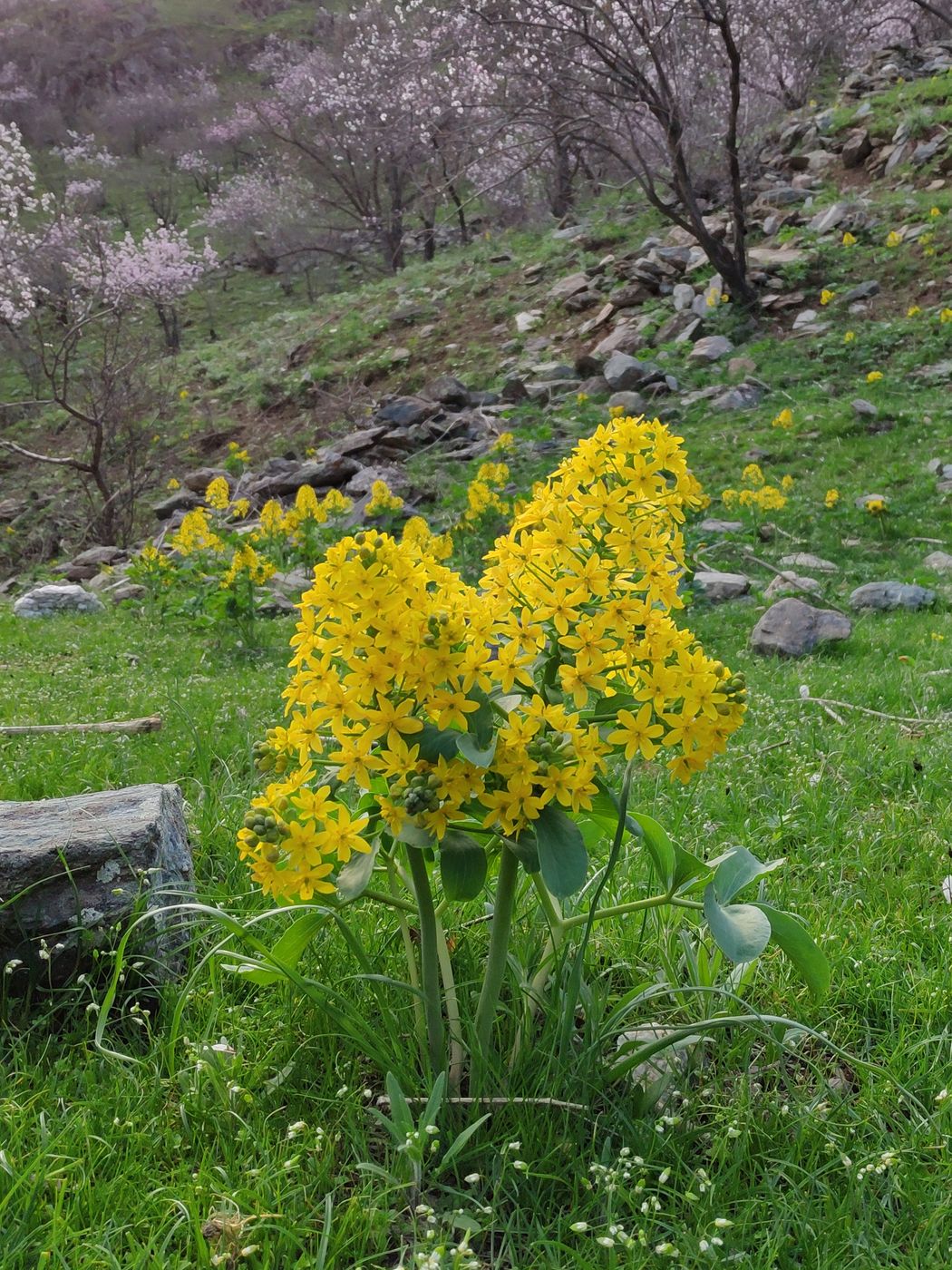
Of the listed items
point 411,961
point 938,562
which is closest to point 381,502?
point 938,562

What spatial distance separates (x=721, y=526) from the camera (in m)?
7.34

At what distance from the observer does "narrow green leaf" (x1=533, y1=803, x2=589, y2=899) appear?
1257 millimetres

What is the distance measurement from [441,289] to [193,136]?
2683 cm

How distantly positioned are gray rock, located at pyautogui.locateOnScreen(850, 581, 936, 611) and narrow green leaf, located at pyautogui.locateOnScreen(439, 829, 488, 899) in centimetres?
514

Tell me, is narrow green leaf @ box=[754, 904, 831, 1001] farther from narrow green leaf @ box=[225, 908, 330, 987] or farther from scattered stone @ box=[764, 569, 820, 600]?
scattered stone @ box=[764, 569, 820, 600]

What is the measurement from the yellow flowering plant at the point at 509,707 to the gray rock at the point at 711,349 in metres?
9.77

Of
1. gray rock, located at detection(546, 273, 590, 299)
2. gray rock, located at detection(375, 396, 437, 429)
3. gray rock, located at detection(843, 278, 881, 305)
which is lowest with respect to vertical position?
gray rock, located at detection(375, 396, 437, 429)

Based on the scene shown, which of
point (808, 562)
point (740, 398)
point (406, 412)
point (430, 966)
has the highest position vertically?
point (406, 412)

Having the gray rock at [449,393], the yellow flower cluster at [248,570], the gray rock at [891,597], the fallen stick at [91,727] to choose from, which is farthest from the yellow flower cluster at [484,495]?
the gray rock at [449,393]

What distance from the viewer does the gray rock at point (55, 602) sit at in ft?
23.0

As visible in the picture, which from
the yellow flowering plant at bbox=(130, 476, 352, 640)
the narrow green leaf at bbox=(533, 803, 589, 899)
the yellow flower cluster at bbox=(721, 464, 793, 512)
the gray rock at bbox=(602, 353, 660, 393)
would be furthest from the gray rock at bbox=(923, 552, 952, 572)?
the narrow green leaf at bbox=(533, 803, 589, 899)

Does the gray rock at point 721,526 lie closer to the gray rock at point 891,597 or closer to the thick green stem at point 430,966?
the gray rock at point 891,597

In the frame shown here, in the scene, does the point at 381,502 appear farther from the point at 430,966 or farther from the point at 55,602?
the point at 430,966

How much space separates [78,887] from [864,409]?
8349 mm
